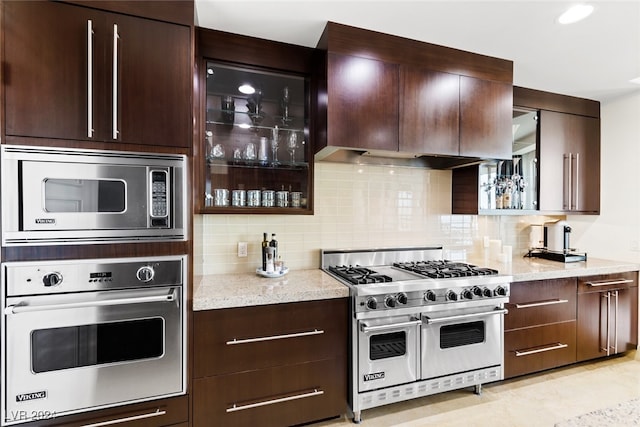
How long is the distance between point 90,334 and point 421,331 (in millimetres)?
1897

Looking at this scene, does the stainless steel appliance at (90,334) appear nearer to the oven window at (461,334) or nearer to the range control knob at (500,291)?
the oven window at (461,334)

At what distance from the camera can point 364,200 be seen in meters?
2.67

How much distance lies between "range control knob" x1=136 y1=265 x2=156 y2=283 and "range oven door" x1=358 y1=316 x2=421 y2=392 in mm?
1210

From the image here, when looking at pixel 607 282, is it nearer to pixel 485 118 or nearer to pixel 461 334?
pixel 461 334

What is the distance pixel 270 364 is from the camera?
180cm

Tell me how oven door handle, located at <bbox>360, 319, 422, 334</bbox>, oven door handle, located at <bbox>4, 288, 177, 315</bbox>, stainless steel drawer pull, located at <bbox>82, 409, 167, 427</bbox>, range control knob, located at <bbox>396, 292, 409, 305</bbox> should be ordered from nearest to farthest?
oven door handle, located at <bbox>4, 288, 177, 315</bbox>
stainless steel drawer pull, located at <bbox>82, 409, 167, 427</bbox>
oven door handle, located at <bbox>360, 319, 422, 334</bbox>
range control knob, located at <bbox>396, 292, 409, 305</bbox>

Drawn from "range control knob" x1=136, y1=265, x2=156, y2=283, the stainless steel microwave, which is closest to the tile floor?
"range control knob" x1=136, y1=265, x2=156, y2=283

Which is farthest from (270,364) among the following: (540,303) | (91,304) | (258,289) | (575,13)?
(575,13)

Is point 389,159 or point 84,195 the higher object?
point 389,159

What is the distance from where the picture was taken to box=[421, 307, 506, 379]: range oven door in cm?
210

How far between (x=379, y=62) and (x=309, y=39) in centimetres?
51

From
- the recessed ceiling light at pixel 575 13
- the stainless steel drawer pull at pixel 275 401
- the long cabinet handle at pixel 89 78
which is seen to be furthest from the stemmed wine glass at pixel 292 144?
the recessed ceiling light at pixel 575 13

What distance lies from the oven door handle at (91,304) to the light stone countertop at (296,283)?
152 mm

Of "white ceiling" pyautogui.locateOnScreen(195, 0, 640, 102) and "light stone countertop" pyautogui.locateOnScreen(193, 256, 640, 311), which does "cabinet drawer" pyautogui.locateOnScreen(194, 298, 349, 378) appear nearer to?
"light stone countertop" pyautogui.locateOnScreen(193, 256, 640, 311)
